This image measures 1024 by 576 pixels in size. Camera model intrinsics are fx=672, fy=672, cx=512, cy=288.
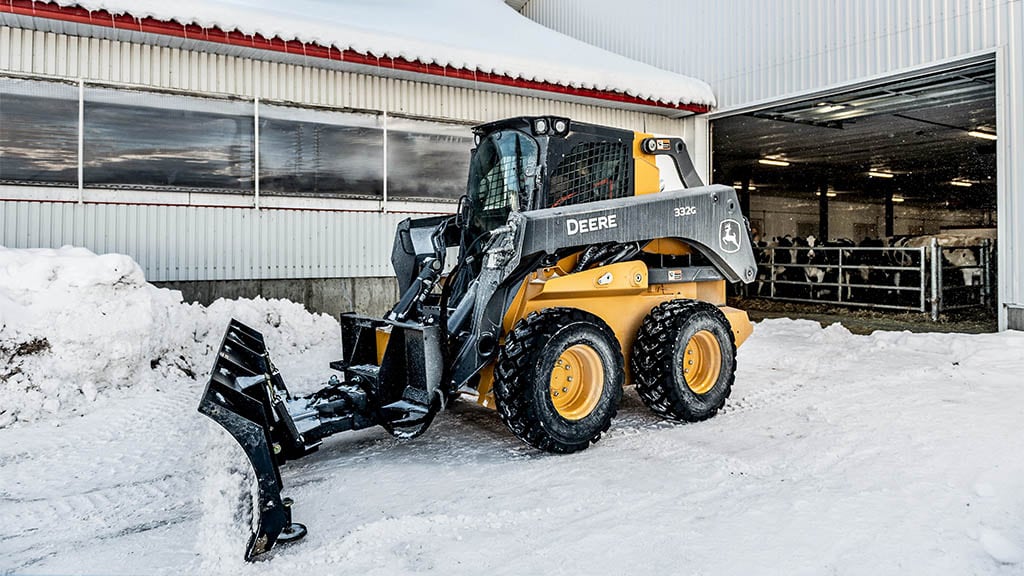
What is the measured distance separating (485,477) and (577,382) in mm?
1040

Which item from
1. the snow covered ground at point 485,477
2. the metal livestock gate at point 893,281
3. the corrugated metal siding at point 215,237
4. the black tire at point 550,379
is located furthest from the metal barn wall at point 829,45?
the black tire at point 550,379

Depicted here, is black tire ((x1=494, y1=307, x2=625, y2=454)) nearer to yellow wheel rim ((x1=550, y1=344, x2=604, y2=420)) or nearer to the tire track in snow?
yellow wheel rim ((x1=550, y1=344, x2=604, y2=420))

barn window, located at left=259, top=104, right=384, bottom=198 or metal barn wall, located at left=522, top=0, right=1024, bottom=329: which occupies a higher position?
metal barn wall, located at left=522, top=0, right=1024, bottom=329

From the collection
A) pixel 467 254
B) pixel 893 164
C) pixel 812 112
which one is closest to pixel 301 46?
pixel 467 254

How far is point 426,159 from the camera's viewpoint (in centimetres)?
1077

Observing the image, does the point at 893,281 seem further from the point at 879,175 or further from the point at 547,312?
the point at 879,175

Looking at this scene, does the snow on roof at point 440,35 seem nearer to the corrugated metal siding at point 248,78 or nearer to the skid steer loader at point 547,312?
the corrugated metal siding at point 248,78

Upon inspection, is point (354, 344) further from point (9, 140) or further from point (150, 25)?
point (9, 140)

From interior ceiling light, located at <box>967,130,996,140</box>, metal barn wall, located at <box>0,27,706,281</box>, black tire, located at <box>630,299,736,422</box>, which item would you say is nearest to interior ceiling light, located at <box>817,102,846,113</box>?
metal barn wall, located at <box>0,27,706,281</box>

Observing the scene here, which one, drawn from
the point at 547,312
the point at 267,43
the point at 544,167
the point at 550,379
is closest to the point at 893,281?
the point at 544,167

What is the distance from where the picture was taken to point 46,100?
824cm

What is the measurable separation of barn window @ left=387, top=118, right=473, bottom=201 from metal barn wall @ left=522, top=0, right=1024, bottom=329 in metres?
5.03

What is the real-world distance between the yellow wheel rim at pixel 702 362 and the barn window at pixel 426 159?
20.1 ft

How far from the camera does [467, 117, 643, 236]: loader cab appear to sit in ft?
17.4
